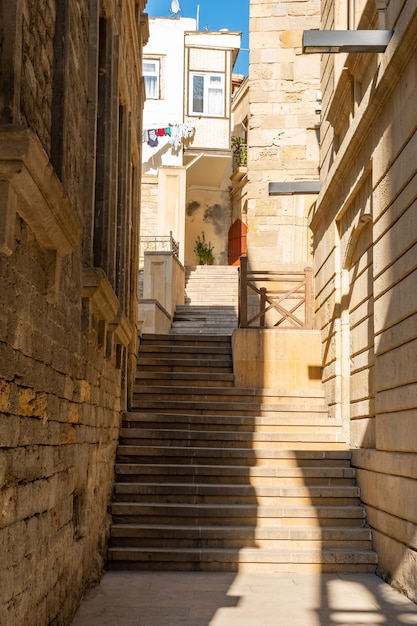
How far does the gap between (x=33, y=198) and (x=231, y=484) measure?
20.0 ft

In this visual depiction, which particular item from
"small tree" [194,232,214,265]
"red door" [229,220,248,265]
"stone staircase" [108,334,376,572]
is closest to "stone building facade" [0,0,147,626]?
"stone staircase" [108,334,376,572]

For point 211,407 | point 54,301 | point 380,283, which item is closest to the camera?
point 54,301

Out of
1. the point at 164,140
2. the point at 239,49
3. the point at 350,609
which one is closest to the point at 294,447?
the point at 350,609

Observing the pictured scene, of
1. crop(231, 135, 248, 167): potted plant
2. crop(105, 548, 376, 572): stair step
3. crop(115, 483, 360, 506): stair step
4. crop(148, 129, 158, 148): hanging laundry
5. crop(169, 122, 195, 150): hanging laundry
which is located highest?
crop(231, 135, 248, 167): potted plant

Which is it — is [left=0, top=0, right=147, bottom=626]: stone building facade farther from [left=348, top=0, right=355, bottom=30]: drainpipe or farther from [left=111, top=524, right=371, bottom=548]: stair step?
[left=348, top=0, right=355, bottom=30]: drainpipe

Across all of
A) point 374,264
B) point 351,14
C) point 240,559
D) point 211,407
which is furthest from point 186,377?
point 351,14

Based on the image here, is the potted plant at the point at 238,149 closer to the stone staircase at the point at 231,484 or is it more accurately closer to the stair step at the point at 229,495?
the stone staircase at the point at 231,484

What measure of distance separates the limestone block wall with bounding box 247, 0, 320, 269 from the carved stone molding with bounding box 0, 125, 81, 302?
40.2ft

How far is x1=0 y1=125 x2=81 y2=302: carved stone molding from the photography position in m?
2.96

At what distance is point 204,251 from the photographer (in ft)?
88.9

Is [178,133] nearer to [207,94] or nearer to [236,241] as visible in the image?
[207,94]

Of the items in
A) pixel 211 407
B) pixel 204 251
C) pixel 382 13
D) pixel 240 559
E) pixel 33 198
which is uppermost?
pixel 204 251

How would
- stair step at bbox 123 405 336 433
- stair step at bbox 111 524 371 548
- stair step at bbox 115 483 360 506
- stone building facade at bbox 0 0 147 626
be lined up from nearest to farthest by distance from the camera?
stone building facade at bbox 0 0 147 626 < stair step at bbox 111 524 371 548 < stair step at bbox 115 483 360 506 < stair step at bbox 123 405 336 433

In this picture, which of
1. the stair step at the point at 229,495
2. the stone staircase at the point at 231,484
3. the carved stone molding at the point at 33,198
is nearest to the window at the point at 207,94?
the stone staircase at the point at 231,484
